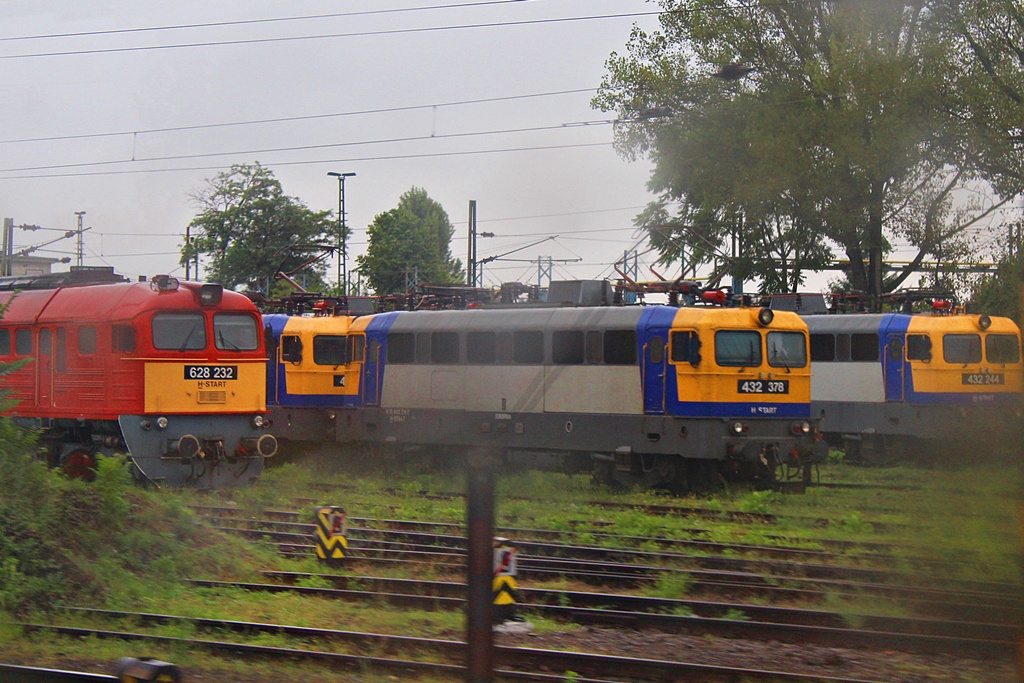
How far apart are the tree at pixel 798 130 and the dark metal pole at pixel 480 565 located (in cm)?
1209

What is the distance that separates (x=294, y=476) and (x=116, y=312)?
5346 millimetres

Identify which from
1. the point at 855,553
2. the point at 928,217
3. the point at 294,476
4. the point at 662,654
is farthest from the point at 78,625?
the point at 928,217

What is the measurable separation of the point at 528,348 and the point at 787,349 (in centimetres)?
427

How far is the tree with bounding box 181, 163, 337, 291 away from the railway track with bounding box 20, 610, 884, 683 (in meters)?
17.8

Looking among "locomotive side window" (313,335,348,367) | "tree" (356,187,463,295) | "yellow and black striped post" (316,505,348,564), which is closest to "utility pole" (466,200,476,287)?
"tree" (356,187,463,295)

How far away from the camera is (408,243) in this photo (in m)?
20.7

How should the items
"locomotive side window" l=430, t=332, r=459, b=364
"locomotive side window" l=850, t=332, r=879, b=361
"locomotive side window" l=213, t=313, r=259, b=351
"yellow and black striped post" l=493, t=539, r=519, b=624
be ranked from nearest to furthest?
"yellow and black striped post" l=493, t=539, r=519, b=624
"locomotive side window" l=213, t=313, r=259, b=351
"locomotive side window" l=430, t=332, r=459, b=364
"locomotive side window" l=850, t=332, r=879, b=361

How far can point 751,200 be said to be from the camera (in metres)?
21.9

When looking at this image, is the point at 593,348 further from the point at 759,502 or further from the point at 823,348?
the point at 823,348

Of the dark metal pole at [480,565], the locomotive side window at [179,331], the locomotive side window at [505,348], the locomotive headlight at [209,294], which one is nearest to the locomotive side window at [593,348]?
the locomotive side window at [505,348]

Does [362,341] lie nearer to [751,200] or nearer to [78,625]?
[751,200]

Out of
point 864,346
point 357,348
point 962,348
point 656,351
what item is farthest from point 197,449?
point 962,348

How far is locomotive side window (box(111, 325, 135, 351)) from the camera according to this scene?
584 inches

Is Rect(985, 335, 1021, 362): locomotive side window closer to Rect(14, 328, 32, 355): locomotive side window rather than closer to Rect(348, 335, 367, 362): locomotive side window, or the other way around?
Rect(348, 335, 367, 362): locomotive side window
